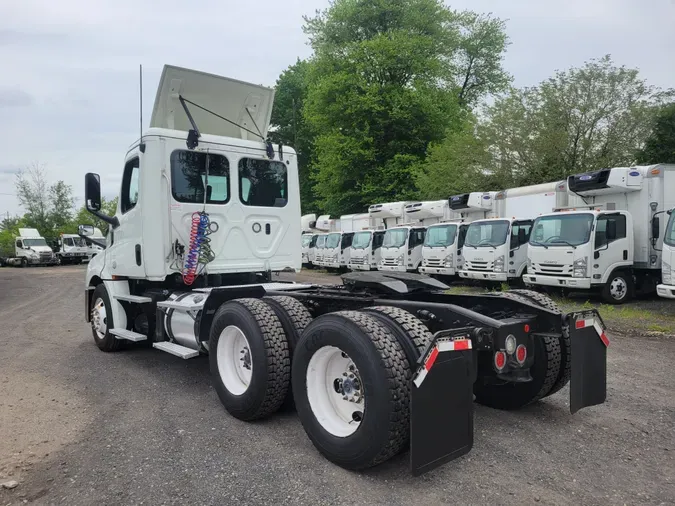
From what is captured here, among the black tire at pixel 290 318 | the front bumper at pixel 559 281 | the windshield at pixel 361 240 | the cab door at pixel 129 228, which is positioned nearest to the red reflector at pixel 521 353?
the black tire at pixel 290 318

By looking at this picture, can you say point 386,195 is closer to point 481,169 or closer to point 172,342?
point 481,169

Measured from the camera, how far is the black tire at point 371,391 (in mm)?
3158

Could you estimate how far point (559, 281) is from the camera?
12.5 metres

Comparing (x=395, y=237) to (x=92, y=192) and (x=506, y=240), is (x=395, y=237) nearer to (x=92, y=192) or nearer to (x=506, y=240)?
(x=506, y=240)

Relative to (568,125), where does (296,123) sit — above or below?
above

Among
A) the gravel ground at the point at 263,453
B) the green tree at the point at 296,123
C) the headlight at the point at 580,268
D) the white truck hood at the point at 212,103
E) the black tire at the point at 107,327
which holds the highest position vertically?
the green tree at the point at 296,123

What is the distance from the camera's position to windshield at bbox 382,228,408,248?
20219mm

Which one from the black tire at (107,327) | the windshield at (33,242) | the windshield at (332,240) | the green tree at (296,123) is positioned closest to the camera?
the black tire at (107,327)

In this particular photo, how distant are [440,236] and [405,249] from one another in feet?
7.43

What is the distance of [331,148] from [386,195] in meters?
4.65

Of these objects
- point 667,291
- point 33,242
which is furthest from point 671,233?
point 33,242

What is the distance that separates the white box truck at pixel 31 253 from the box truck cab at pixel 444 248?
32881 mm

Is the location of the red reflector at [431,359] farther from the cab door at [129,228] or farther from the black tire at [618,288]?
the black tire at [618,288]

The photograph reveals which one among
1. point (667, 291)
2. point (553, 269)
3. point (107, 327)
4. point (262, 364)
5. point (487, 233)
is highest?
point (487, 233)
